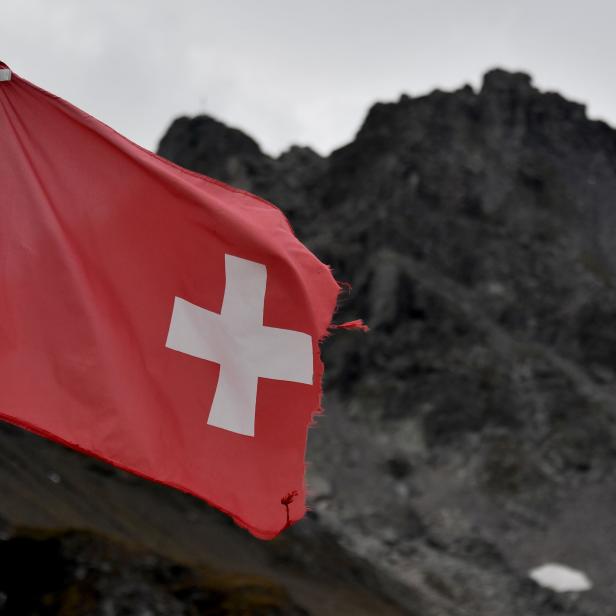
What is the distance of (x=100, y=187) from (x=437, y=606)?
30.7m

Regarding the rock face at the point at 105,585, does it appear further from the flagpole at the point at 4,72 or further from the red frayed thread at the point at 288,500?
the flagpole at the point at 4,72

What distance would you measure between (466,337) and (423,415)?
6.50 m

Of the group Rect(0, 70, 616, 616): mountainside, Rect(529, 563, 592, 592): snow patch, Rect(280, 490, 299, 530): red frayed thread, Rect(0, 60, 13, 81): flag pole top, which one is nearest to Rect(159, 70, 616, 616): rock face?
Rect(0, 70, 616, 616): mountainside

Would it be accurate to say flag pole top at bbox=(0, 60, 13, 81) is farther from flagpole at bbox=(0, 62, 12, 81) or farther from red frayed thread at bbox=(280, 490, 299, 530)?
red frayed thread at bbox=(280, 490, 299, 530)

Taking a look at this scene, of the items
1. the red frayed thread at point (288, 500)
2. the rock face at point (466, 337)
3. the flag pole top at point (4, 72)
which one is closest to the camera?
the flag pole top at point (4, 72)

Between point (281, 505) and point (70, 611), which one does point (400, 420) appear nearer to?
point (70, 611)

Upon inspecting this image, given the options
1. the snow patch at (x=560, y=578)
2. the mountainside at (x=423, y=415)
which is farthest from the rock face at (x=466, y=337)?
the snow patch at (x=560, y=578)

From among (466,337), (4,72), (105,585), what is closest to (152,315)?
(4,72)

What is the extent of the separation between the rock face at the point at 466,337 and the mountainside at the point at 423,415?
14cm

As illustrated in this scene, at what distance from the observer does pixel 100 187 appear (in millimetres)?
6613

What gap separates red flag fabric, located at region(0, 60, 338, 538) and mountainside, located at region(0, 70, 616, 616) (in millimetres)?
11800

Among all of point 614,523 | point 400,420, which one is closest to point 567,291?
point 400,420

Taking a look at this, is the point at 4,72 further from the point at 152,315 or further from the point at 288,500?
the point at 288,500

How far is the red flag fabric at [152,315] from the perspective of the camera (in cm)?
609
